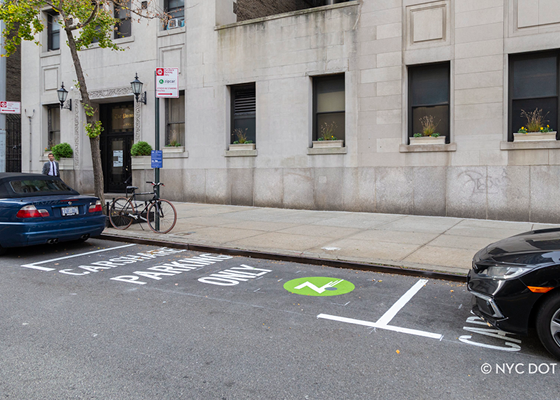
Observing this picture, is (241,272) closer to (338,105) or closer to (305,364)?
(305,364)

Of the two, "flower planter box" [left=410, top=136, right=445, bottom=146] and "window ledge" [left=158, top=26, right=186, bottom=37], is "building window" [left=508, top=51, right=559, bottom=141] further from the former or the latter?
"window ledge" [left=158, top=26, right=186, bottom=37]

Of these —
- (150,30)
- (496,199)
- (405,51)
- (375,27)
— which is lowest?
(496,199)

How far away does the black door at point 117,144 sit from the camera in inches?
778

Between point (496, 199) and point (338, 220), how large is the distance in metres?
Result: 4.25

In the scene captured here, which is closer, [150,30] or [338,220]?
[338,220]

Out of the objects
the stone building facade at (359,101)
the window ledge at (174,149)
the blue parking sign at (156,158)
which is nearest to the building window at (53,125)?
the stone building facade at (359,101)

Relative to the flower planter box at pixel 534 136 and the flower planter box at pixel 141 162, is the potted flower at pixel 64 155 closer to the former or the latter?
the flower planter box at pixel 141 162

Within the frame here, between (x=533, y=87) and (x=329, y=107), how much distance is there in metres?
5.81

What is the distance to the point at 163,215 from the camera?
10.3 meters

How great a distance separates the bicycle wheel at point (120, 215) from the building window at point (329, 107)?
265 inches

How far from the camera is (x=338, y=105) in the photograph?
14.6 m

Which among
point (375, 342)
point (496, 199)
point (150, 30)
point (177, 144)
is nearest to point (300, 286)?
point (375, 342)

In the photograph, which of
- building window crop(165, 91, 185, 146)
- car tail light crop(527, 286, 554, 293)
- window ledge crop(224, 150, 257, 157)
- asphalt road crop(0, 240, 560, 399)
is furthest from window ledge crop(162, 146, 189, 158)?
car tail light crop(527, 286, 554, 293)

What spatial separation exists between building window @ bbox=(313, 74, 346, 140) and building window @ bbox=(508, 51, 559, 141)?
482cm
